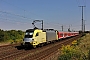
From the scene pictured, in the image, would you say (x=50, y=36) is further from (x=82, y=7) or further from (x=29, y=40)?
(x=82, y=7)

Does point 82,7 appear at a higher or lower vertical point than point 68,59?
higher

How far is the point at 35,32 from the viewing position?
32.8 m

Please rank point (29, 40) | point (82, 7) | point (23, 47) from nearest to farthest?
point (29, 40) < point (23, 47) < point (82, 7)

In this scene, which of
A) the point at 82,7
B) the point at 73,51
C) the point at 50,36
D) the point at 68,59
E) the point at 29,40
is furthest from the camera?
the point at 82,7

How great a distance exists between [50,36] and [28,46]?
11278 millimetres

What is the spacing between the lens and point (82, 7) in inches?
3716

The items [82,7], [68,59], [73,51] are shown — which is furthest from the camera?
[82,7]

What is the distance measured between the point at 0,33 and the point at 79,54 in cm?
3452

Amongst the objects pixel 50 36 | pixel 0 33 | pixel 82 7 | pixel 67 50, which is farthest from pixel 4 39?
pixel 82 7

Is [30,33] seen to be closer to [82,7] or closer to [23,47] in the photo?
[23,47]

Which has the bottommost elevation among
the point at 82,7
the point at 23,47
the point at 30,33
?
the point at 23,47

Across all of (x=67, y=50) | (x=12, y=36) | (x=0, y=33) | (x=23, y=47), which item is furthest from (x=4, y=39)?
(x=67, y=50)

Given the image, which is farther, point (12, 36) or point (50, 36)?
point (12, 36)

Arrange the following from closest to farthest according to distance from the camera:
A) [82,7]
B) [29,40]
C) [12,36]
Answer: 1. [29,40]
2. [12,36]
3. [82,7]
